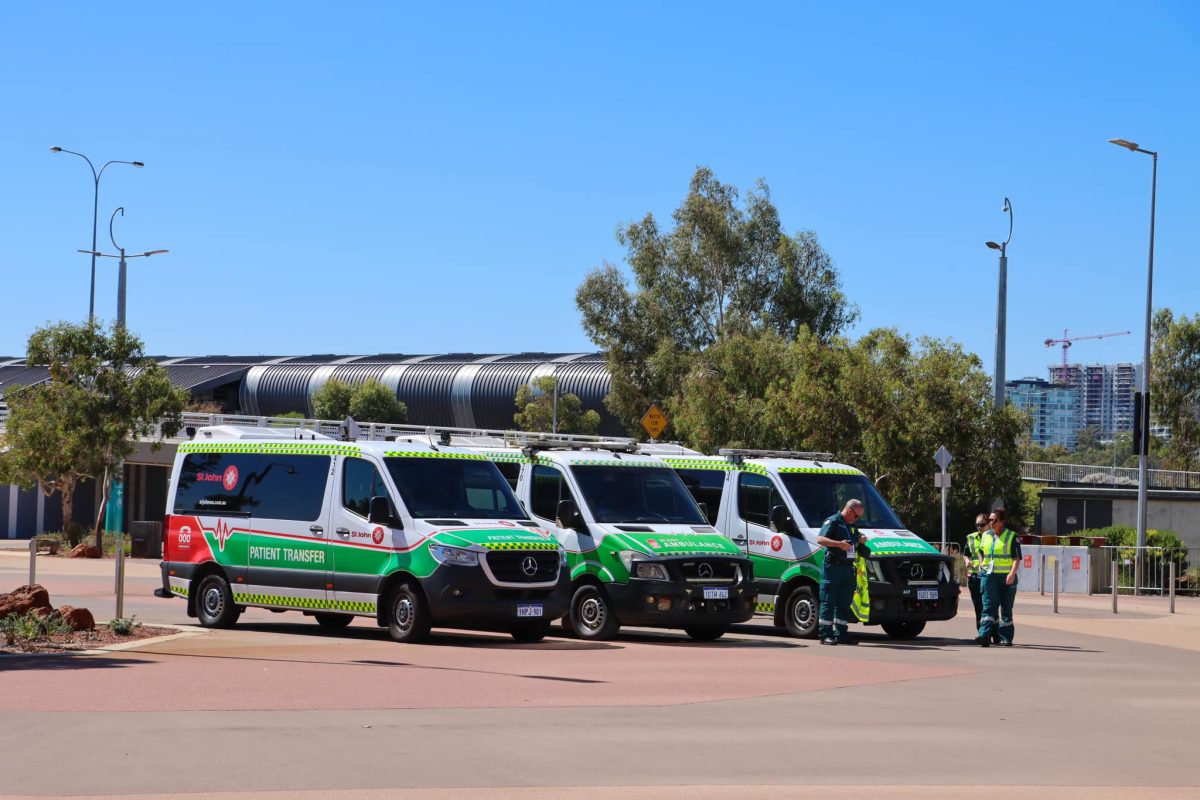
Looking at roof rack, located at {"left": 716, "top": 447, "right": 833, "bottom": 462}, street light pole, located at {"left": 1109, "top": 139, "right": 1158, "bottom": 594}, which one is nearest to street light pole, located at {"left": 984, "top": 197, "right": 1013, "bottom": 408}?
street light pole, located at {"left": 1109, "top": 139, "right": 1158, "bottom": 594}

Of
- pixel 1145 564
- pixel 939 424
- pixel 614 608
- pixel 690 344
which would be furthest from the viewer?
pixel 690 344

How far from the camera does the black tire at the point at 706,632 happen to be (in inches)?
800

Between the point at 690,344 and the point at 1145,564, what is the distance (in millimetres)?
27800

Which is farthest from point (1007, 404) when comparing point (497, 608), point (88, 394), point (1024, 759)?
point (1024, 759)

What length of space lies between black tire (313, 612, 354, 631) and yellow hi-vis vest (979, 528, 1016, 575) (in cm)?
803

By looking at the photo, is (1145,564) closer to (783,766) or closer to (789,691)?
(789,691)

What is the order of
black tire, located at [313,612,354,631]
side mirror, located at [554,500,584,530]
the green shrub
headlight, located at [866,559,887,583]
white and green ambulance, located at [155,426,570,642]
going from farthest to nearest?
1. black tire, located at [313,612,354,631]
2. headlight, located at [866,559,887,583]
3. side mirror, located at [554,500,584,530]
4. white and green ambulance, located at [155,426,570,642]
5. the green shrub

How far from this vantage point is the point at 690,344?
204 ft

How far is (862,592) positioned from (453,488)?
17.1 feet

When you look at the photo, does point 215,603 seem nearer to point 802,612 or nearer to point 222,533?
point 222,533

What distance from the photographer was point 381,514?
1862 centimetres

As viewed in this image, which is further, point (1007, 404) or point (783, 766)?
point (1007, 404)

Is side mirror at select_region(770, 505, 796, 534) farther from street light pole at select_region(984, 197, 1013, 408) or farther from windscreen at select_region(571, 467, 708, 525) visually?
street light pole at select_region(984, 197, 1013, 408)

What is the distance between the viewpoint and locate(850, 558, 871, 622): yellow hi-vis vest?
65.9 feet
